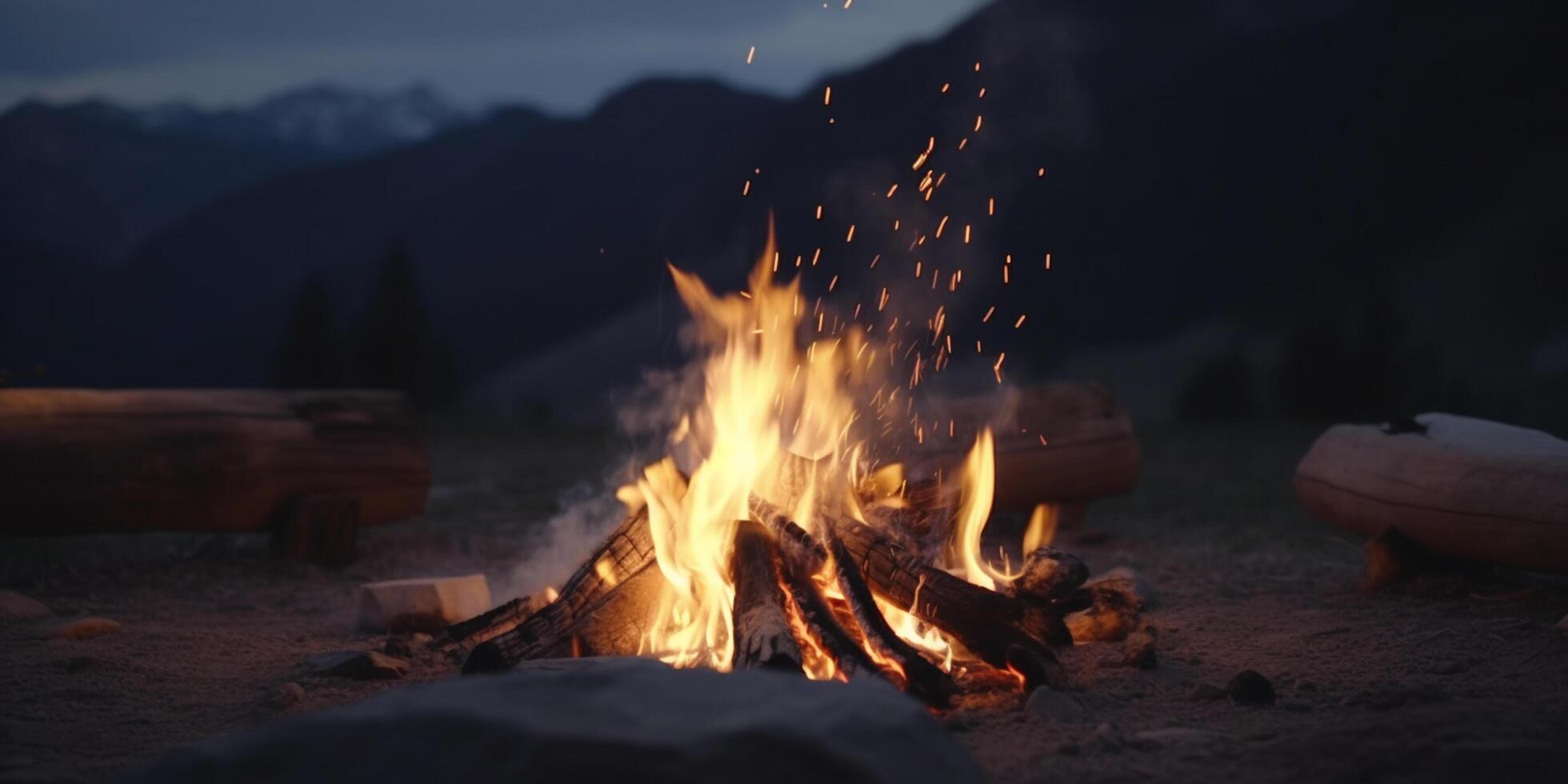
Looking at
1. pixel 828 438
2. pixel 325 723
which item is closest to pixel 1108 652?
pixel 828 438

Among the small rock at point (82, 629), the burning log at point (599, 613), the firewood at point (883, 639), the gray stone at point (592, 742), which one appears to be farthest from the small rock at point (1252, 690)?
the small rock at point (82, 629)

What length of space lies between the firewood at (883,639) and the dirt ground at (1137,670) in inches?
5.9

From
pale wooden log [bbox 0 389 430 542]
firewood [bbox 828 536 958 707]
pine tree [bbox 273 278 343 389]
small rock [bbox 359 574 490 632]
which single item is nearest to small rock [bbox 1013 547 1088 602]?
firewood [bbox 828 536 958 707]

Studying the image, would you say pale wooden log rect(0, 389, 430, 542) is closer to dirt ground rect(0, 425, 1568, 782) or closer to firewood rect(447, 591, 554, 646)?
dirt ground rect(0, 425, 1568, 782)

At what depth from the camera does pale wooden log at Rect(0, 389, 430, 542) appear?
6156mm

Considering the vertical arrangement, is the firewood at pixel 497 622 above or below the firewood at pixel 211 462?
below

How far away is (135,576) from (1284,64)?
1817 cm

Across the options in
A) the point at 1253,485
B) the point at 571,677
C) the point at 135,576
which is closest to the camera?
the point at 571,677

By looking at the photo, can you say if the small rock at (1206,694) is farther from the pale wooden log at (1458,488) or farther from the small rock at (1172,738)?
the pale wooden log at (1458,488)

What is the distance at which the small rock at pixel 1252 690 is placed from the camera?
364 cm

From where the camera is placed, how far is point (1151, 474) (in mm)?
→ 11141

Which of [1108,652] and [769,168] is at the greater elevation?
[769,168]

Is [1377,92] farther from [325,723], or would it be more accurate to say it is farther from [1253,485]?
[325,723]

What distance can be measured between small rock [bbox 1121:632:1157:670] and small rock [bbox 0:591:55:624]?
4.69 m
